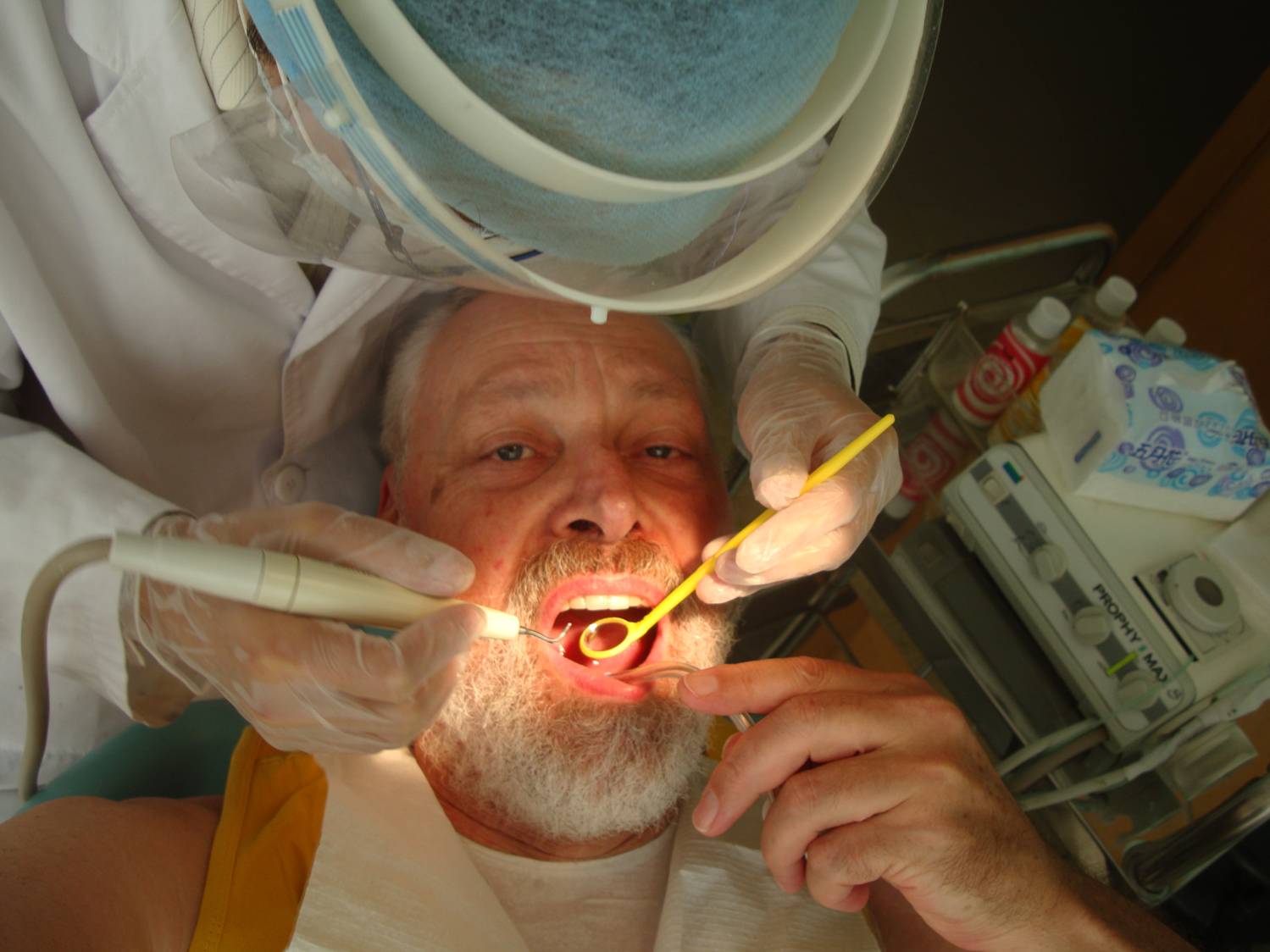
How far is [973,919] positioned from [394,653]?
0.81m

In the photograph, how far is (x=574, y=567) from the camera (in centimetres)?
129

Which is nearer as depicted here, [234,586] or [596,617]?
[234,586]

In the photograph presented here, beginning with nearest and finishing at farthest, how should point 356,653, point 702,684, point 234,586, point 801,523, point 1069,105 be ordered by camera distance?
point 234,586 → point 356,653 → point 702,684 → point 801,523 → point 1069,105

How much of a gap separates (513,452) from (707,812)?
65 centimetres

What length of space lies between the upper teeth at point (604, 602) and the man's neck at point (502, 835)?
1.22 feet

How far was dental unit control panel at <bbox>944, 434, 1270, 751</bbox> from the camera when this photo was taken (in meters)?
1.51

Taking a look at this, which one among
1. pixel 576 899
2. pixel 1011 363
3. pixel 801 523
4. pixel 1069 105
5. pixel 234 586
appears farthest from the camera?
pixel 1069 105

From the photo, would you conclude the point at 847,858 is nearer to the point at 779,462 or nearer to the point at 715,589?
the point at 715,589

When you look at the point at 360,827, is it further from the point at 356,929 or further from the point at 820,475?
the point at 820,475

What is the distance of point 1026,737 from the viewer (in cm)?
164

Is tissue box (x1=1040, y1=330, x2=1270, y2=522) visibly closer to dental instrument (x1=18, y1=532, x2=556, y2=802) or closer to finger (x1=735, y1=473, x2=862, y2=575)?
finger (x1=735, y1=473, x2=862, y2=575)

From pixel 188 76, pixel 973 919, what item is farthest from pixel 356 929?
pixel 188 76

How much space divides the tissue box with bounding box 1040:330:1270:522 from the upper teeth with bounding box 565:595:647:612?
86cm

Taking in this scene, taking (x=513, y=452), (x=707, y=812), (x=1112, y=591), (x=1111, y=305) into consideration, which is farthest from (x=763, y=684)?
(x=1111, y=305)
